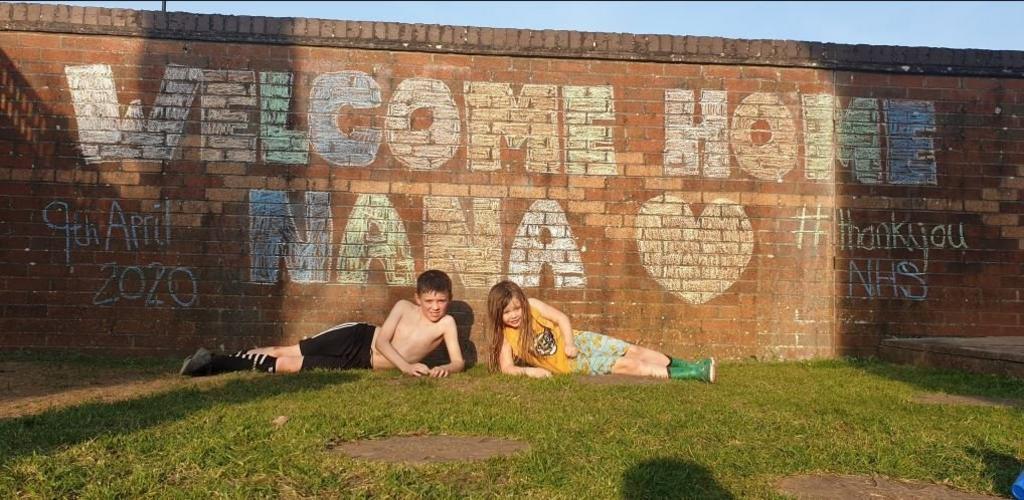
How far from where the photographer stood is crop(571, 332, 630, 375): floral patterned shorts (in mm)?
7273

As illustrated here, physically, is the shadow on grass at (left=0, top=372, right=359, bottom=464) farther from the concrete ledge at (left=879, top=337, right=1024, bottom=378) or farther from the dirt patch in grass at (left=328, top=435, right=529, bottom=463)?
the concrete ledge at (left=879, top=337, right=1024, bottom=378)

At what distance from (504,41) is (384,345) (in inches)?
126

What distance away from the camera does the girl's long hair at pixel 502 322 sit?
715 cm

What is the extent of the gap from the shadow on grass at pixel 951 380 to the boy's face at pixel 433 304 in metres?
3.63

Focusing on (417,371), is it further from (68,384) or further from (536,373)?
(68,384)

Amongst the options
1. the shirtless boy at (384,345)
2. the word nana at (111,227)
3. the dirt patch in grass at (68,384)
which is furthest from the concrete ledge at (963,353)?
the word nana at (111,227)

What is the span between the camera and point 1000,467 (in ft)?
13.2

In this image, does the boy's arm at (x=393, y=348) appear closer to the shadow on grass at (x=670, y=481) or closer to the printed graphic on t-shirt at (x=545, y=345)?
the printed graphic on t-shirt at (x=545, y=345)

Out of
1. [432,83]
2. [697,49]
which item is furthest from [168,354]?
[697,49]

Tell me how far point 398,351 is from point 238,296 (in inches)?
71.5

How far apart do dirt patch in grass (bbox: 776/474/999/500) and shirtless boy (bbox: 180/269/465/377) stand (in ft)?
12.0

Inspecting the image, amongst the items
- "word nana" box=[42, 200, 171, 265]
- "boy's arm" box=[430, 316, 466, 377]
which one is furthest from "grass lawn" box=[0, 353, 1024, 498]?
"word nana" box=[42, 200, 171, 265]

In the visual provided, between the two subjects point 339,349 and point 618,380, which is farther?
point 339,349

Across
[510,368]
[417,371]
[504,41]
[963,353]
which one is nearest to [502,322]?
[510,368]
